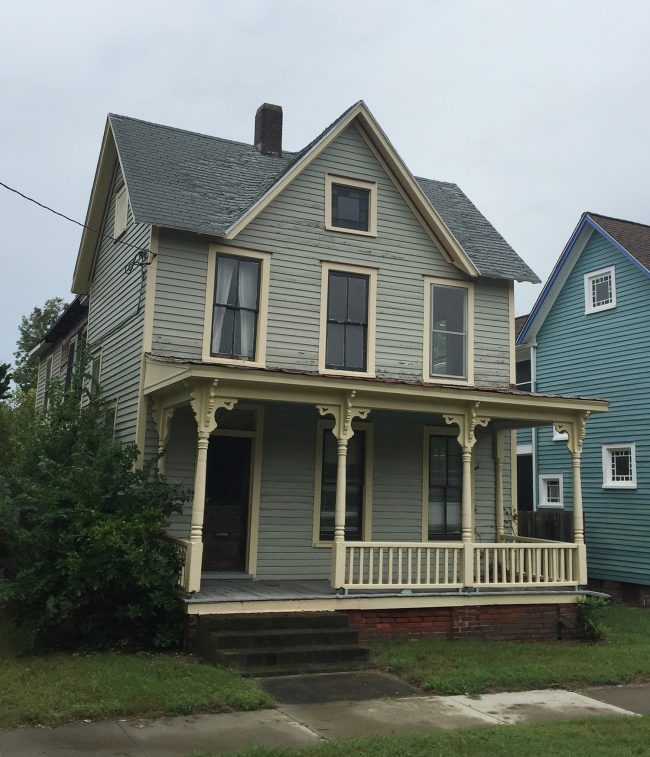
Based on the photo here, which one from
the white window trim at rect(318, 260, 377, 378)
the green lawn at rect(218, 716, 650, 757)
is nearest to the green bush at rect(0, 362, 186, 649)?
the white window trim at rect(318, 260, 377, 378)

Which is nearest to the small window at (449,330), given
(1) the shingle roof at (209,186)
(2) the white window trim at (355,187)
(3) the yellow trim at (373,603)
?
(1) the shingle roof at (209,186)

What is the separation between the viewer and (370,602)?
11.5 m

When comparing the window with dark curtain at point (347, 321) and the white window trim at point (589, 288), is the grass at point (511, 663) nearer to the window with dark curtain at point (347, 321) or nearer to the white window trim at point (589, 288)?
the window with dark curtain at point (347, 321)

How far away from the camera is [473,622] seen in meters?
12.2

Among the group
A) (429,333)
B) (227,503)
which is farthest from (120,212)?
(429,333)

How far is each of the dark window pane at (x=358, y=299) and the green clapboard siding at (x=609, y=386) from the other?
7.95 meters

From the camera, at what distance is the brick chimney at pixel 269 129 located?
17109 mm

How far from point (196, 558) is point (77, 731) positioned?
3711mm

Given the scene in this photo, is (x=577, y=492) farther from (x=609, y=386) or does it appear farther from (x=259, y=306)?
(x=609, y=386)

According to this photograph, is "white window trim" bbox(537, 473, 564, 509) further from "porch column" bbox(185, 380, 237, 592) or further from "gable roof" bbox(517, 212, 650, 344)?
"porch column" bbox(185, 380, 237, 592)

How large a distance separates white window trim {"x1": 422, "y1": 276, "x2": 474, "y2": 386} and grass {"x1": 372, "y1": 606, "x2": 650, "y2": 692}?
190 inches

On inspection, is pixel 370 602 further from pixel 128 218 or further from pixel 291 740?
pixel 128 218

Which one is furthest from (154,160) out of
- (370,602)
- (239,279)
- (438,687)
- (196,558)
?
(438,687)

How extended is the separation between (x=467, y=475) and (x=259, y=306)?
4440mm
